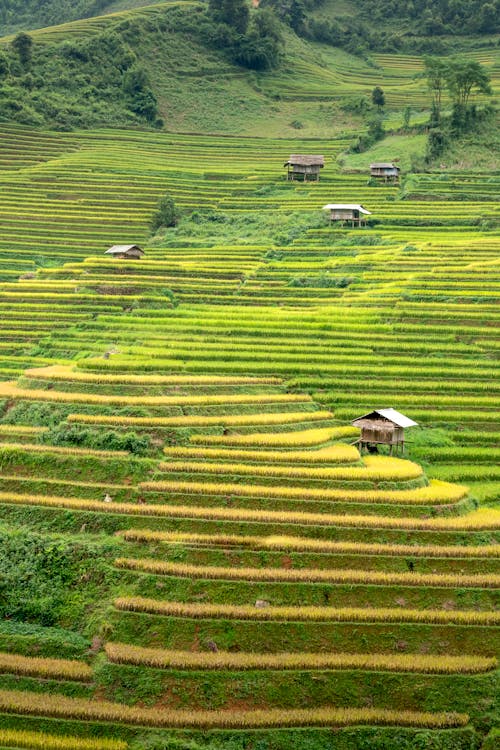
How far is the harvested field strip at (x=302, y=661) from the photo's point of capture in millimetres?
17312

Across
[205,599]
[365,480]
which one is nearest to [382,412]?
[365,480]

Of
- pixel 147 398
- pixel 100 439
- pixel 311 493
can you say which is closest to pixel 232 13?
pixel 147 398

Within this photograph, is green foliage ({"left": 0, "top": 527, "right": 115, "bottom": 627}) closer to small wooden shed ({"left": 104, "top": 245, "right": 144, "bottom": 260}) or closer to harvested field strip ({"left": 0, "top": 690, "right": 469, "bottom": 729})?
harvested field strip ({"left": 0, "top": 690, "right": 469, "bottom": 729})

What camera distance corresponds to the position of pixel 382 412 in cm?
2538

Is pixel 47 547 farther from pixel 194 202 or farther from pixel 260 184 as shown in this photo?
pixel 260 184

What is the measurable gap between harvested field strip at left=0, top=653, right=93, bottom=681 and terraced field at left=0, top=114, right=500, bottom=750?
0.15 feet

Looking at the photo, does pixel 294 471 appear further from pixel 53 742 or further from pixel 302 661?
pixel 53 742

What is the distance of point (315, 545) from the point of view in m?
20.4

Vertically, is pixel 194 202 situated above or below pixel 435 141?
below

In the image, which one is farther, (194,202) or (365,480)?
(194,202)

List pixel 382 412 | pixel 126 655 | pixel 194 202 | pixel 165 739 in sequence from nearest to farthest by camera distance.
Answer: pixel 165 739 → pixel 126 655 → pixel 382 412 → pixel 194 202

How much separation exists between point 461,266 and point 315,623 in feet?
90.8

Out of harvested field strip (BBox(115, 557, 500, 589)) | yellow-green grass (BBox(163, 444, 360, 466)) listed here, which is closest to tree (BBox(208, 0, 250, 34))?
yellow-green grass (BBox(163, 444, 360, 466))

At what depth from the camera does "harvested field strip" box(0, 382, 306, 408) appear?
27094 millimetres
